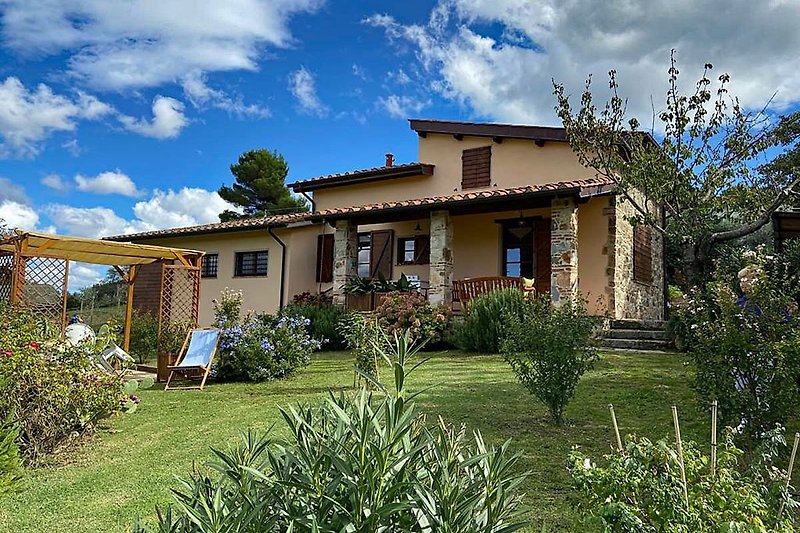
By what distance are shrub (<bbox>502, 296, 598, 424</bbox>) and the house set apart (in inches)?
223

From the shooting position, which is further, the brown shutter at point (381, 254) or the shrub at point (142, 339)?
the brown shutter at point (381, 254)

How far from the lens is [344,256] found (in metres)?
14.6

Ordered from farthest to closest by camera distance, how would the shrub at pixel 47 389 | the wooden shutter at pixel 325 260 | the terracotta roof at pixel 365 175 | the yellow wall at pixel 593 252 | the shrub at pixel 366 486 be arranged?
the wooden shutter at pixel 325 260, the terracotta roof at pixel 365 175, the yellow wall at pixel 593 252, the shrub at pixel 47 389, the shrub at pixel 366 486

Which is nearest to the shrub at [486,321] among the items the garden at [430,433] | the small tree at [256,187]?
the garden at [430,433]

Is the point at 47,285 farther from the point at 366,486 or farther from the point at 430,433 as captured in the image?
the point at 366,486

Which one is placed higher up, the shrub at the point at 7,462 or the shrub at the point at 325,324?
the shrub at the point at 325,324

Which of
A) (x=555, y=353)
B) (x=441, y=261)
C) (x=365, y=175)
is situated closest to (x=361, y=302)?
(x=441, y=261)

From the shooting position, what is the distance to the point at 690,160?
10484mm

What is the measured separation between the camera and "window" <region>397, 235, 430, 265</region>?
49.9 feet

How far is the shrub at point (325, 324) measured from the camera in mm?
12961

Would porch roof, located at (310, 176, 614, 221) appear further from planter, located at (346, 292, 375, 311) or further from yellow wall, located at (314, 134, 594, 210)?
planter, located at (346, 292, 375, 311)

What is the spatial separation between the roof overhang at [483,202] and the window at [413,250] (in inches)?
46.2

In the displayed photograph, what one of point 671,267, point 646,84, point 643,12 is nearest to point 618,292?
point 646,84

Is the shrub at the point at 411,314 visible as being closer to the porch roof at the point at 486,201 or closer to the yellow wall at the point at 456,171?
the porch roof at the point at 486,201
